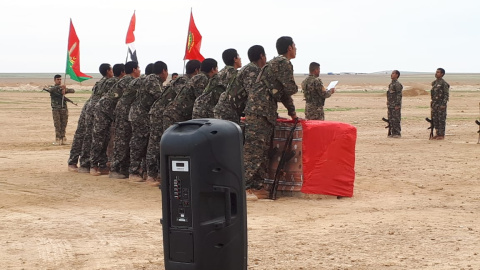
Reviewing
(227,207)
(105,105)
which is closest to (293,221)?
(227,207)

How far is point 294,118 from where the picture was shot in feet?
34.2

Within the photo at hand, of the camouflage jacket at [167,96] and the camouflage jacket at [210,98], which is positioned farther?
the camouflage jacket at [167,96]

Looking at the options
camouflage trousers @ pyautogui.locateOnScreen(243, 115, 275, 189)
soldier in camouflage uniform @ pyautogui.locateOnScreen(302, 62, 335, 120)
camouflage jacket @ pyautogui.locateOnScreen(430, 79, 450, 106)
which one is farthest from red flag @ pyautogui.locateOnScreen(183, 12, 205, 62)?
camouflage jacket @ pyautogui.locateOnScreen(430, 79, 450, 106)

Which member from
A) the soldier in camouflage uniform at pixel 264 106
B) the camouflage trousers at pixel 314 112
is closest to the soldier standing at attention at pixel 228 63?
the soldier in camouflage uniform at pixel 264 106

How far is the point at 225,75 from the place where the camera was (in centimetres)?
1120

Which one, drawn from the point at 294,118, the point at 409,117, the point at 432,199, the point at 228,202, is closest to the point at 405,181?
the point at 432,199

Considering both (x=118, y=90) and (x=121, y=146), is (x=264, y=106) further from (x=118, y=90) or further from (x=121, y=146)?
(x=118, y=90)

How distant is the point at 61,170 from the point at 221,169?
9940mm

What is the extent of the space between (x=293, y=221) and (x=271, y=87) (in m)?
2.20

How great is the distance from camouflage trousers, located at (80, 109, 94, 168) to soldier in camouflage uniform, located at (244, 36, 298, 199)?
4.67 m

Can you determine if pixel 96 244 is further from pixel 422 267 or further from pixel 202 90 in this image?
pixel 202 90

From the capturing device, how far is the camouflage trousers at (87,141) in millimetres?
14188

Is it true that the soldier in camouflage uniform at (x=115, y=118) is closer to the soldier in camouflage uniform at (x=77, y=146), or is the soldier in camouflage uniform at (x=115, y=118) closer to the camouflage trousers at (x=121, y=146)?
the camouflage trousers at (x=121, y=146)

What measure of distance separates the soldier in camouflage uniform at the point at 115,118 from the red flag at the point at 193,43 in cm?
94
